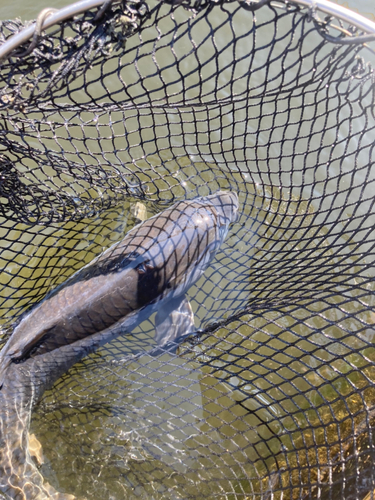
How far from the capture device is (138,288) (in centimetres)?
301

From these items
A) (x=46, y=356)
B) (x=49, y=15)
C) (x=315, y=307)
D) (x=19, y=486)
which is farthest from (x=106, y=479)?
(x=49, y=15)

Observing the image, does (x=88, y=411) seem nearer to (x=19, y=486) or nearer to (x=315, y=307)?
(x=19, y=486)

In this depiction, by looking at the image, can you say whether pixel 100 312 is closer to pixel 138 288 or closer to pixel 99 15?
pixel 138 288

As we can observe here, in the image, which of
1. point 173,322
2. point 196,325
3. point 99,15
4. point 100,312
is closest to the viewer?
point 99,15

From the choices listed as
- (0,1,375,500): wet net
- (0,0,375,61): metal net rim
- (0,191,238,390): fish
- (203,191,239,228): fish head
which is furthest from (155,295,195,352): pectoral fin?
(0,0,375,61): metal net rim

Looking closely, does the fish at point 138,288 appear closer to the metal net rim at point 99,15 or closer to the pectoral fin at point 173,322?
the pectoral fin at point 173,322

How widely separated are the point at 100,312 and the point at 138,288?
0.34m

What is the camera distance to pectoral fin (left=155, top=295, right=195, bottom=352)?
3.31 metres

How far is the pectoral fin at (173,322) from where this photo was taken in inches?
130

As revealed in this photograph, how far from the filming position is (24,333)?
9.17ft

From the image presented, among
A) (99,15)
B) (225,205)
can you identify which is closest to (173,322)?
(225,205)

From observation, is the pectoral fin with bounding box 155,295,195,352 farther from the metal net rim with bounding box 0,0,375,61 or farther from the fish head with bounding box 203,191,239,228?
the metal net rim with bounding box 0,0,375,61

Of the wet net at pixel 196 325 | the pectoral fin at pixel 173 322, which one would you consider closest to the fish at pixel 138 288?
the pectoral fin at pixel 173 322

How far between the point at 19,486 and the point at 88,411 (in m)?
0.72
